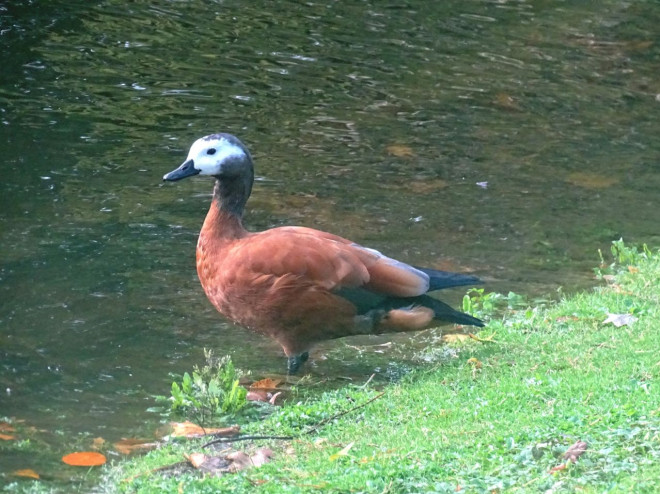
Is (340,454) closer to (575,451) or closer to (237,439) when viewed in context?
(237,439)

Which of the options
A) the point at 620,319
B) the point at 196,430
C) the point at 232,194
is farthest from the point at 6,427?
the point at 620,319

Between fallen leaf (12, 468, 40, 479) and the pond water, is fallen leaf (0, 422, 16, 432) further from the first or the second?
fallen leaf (12, 468, 40, 479)

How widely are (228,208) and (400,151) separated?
4.40 metres

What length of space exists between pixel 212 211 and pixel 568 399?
2.77 meters

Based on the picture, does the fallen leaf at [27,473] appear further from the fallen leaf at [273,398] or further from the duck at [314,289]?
the duck at [314,289]

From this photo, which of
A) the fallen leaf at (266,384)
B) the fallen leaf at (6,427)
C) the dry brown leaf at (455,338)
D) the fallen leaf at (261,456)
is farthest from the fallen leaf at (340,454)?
the dry brown leaf at (455,338)

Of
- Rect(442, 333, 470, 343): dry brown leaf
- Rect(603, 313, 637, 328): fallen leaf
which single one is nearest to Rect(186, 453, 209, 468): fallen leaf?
Rect(442, 333, 470, 343): dry brown leaf

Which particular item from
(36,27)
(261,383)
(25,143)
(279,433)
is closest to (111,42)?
(36,27)

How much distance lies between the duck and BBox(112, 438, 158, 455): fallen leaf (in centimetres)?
116

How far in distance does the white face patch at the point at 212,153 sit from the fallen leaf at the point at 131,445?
204 cm

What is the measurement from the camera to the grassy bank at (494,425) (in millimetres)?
4297

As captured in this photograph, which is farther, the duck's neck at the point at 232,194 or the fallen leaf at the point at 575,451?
the duck's neck at the point at 232,194

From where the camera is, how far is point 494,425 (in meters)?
4.91

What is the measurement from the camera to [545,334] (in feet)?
21.6
